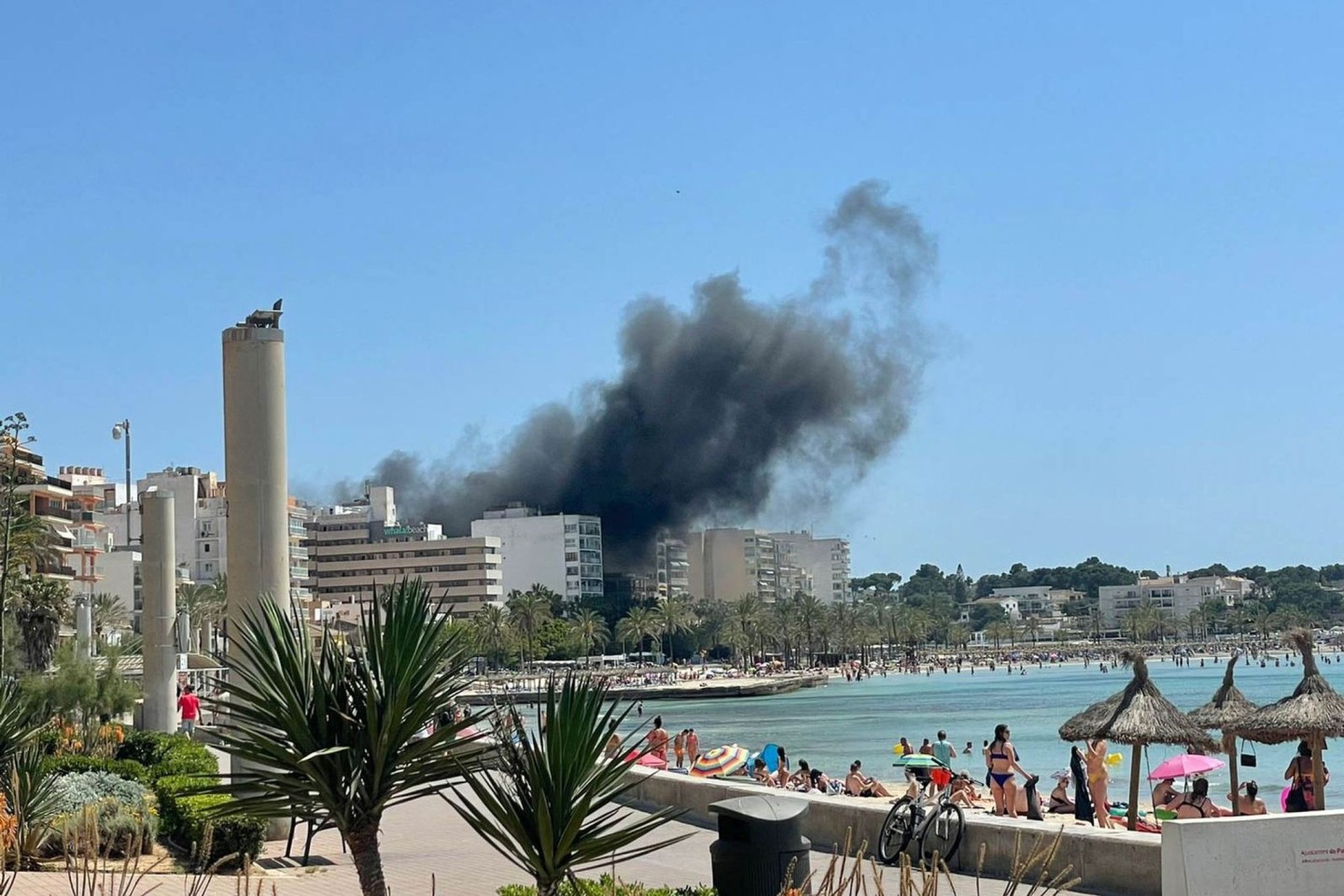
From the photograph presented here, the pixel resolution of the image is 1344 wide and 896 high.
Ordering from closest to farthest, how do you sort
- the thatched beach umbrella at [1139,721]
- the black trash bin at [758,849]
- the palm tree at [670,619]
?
the black trash bin at [758,849], the thatched beach umbrella at [1139,721], the palm tree at [670,619]

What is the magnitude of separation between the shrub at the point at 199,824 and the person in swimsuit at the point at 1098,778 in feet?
37.9

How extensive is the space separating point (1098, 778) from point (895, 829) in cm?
895

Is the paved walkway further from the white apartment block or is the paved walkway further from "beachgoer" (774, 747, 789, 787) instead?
the white apartment block

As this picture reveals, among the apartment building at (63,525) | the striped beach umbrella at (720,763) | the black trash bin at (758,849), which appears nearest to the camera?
the black trash bin at (758,849)

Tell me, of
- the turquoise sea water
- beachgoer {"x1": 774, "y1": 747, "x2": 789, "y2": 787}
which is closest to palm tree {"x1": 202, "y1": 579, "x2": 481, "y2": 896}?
beachgoer {"x1": 774, "y1": 747, "x2": 789, "y2": 787}

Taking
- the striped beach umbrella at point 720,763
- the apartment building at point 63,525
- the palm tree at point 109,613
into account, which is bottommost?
the striped beach umbrella at point 720,763

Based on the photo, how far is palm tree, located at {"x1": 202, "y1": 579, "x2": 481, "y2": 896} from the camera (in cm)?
753

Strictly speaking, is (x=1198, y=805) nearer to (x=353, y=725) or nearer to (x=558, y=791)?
(x=558, y=791)

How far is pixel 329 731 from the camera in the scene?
7652 mm

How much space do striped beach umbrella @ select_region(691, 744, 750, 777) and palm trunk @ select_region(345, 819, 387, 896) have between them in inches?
808

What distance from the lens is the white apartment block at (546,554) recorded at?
18888cm

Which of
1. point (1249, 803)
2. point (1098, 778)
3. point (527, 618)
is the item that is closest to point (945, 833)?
point (1249, 803)

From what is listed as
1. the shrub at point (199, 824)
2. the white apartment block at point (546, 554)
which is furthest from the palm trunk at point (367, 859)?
the white apartment block at point (546, 554)

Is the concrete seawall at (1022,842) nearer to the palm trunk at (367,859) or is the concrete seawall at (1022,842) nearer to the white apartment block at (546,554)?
the palm trunk at (367,859)
